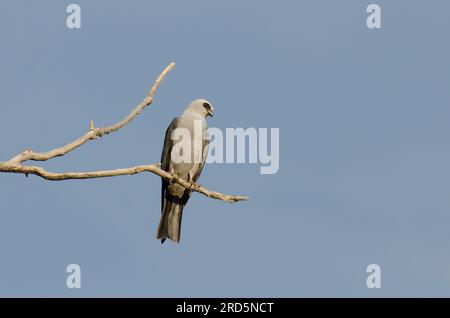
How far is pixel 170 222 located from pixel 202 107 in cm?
182

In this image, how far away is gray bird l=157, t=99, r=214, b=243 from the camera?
14.1 m

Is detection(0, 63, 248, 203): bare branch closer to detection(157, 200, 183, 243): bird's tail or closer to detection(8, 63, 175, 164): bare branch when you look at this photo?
detection(8, 63, 175, 164): bare branch

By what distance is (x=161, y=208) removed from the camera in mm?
14234

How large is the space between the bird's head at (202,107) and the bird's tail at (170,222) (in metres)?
1.43

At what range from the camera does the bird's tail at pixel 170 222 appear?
1397 centimetres

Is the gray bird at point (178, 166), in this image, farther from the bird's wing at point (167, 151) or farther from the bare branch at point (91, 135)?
the bare branch at point (91, 135)

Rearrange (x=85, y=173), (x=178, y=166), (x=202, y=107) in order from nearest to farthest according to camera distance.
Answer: (x=85, y=173), (x=178, y=166), (x=202, y=107)

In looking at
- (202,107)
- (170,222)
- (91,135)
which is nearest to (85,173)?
(91,135)

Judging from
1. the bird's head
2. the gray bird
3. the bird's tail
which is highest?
the bird's head

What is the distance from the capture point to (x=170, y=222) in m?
14.1

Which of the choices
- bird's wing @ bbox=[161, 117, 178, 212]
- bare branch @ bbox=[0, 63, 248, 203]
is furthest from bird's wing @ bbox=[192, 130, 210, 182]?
bare branch @ bbox=[0, 63, 248, 203]

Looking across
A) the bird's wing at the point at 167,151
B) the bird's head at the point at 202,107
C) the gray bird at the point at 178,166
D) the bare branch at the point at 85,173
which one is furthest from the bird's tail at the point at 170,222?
the bare branch at the point at 85,173

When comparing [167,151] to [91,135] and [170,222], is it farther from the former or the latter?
[91,135]
